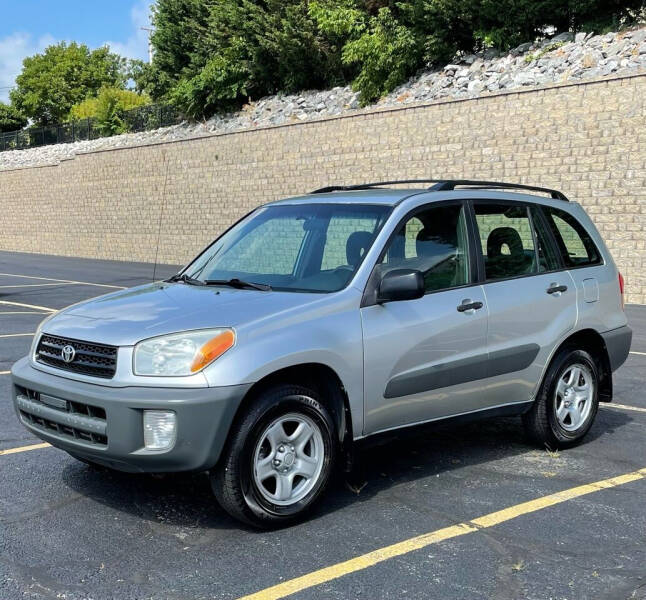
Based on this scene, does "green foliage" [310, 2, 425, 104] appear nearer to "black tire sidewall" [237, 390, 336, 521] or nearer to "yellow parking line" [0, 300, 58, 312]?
"yellow parking line" [0, 300, 58, 312]

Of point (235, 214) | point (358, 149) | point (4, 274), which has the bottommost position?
point (4, 274)

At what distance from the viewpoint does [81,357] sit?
467 cm

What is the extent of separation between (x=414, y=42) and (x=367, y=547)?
80.9 ft

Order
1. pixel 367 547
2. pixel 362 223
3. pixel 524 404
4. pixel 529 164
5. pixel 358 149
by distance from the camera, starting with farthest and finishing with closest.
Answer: pixel 358 149 < pixel 529 164 < pixel 524 404 < pixel 362 223 < pixel 367 547

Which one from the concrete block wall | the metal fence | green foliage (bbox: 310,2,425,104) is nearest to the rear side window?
the concrete block wall

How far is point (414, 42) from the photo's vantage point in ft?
89.1

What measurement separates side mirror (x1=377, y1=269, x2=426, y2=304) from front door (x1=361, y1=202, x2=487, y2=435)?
113 millimetres

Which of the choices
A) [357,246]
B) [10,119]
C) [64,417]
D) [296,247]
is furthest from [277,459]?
[10,119]

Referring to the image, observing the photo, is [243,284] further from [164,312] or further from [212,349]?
[212,349]

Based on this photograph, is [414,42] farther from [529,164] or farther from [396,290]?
[396,290]

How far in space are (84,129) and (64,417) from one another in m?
44.2

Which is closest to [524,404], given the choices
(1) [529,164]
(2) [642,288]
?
(2) [642,288]

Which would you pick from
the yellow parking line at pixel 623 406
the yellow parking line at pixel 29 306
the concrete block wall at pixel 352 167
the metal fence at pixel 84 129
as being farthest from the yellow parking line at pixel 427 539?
the metal fence at pixel 84 129

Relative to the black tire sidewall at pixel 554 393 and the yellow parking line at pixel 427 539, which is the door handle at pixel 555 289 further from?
the yellow parking line at pixel 427 539
